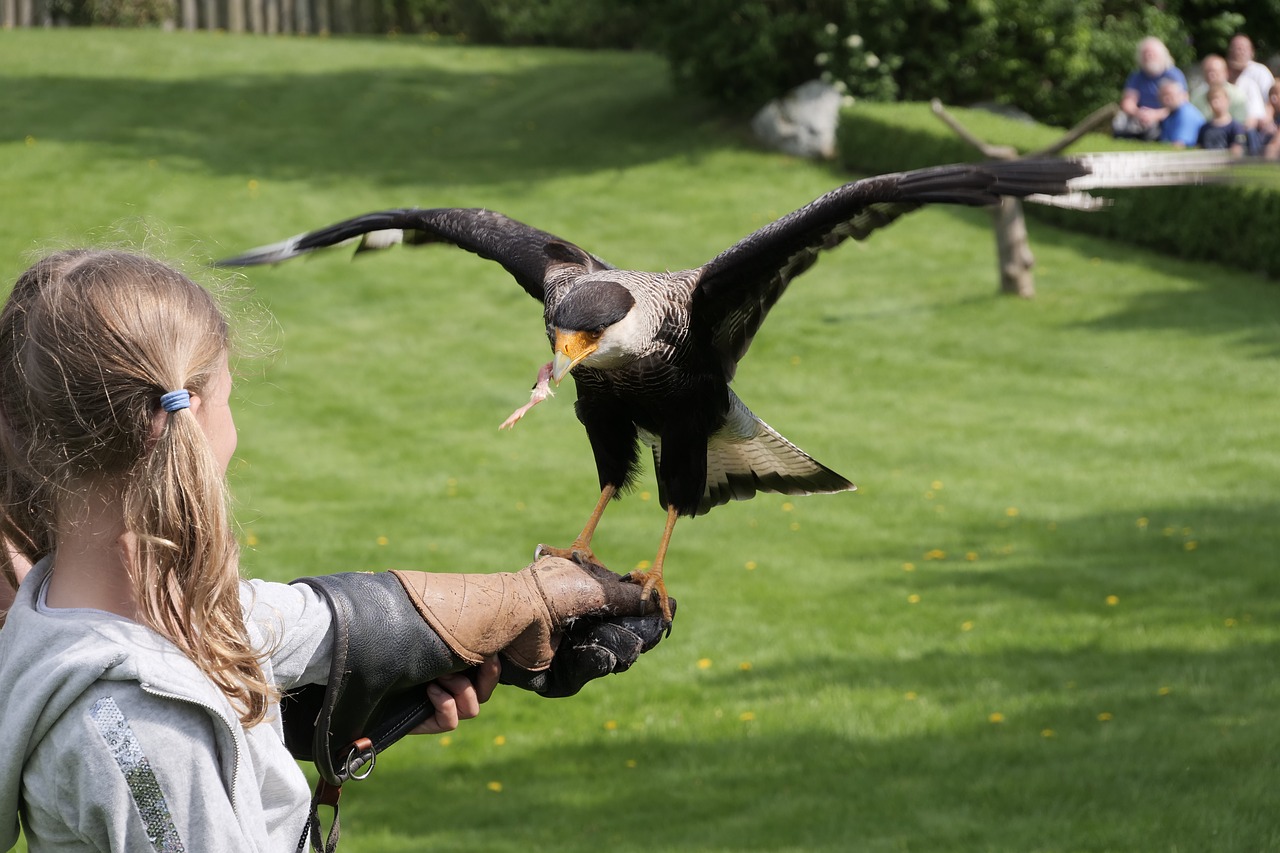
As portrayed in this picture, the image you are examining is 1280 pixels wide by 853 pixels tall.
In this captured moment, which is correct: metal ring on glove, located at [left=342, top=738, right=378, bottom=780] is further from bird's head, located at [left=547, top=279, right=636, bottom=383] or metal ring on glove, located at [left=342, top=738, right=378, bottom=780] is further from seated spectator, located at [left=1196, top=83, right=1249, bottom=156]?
seated spectator, located at [left=1196, top=83, right=1249, bottom=156]

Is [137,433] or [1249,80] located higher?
[137,433]

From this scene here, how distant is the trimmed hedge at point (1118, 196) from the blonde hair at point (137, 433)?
11380 mm

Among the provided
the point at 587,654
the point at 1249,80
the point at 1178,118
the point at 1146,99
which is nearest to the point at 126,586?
the point at 587,654

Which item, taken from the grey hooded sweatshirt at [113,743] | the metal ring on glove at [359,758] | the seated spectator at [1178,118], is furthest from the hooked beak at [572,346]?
the seated spectator at [1178,118]

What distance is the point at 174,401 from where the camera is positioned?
62.3 inches

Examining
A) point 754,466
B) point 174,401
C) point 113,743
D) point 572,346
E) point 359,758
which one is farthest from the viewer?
point 754,466

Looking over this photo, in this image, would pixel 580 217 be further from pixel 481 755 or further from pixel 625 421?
pixel 625 421

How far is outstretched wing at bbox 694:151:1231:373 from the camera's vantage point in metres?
2.86

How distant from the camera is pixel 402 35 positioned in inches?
1178

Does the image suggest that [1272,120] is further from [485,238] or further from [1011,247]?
[485,238]

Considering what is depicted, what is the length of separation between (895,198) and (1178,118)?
1146 cm

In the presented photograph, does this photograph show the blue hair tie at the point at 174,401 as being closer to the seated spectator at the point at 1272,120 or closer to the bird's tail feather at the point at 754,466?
the bird's tail feather at the point at 754,466

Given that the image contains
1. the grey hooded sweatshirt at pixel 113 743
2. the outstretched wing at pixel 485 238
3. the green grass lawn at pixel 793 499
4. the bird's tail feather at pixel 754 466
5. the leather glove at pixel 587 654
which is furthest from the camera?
the green grass lawn at pixel 793 499

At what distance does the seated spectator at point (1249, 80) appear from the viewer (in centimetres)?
1309
